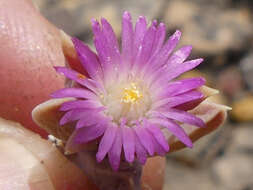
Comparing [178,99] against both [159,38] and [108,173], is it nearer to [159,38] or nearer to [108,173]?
[159,38]

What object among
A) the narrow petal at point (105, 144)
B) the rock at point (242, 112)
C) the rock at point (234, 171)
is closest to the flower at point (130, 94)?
the narrow petal at point (105, 144)

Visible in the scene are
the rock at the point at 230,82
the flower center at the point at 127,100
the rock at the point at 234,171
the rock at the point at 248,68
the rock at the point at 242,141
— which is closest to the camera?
the flower center at the point at 127,100

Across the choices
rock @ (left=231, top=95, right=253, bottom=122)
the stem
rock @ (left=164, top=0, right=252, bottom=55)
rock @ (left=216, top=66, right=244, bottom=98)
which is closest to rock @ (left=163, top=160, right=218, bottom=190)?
rock @ (left=231, top=95, right=253, bottom=122)

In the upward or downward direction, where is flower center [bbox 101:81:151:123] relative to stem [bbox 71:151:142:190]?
upward

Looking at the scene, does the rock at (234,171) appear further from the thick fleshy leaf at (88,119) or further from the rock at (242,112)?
the thick fleshy leaf at (88,119)

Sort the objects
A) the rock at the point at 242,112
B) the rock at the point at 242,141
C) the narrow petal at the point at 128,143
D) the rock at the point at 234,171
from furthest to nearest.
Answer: the rock at the point at 242,112 < the rock at the point at 242,141 < the rock at the point at 234,171 < the narrow petal at the point at 128,143

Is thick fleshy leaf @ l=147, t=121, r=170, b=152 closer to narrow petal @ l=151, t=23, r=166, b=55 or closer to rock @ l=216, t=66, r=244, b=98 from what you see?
narrow petal @ l=151, t=23, r=166, b=55

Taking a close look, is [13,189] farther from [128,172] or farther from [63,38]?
[63,38]
